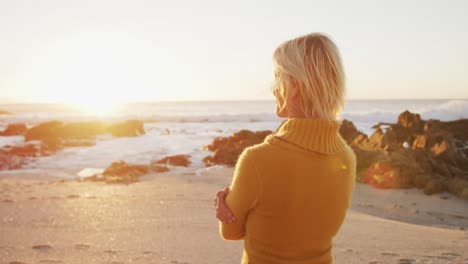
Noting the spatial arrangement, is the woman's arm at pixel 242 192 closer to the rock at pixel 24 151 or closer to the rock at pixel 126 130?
the rock at pixel 24 151

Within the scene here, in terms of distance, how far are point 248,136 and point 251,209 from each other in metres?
13.5

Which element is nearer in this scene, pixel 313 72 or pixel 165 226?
pixel 313 72

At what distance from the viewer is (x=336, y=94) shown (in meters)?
1.52

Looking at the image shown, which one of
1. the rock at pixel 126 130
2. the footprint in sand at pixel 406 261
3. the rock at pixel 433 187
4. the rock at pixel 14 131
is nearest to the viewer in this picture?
the footprint in sand at pixel 406 261

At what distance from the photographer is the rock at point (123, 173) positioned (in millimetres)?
9039

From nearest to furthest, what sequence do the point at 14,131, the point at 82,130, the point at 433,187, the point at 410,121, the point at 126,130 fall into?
the point at 433,187 → the point at 410,121 → the point at 82,130 → the point at 14,131 → the point at 126,130

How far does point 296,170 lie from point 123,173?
864cm

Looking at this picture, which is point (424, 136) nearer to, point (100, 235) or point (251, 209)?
point (100, 235)

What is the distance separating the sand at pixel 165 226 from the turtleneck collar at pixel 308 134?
9.63 ft

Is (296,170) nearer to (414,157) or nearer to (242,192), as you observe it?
(242,192)

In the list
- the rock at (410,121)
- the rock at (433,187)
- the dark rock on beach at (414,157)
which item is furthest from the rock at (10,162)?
the rock at (410,121)

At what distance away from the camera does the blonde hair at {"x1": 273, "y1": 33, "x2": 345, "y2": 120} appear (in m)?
1.46

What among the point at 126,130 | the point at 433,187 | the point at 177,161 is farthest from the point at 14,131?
the point at 433,187

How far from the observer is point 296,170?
4.84 feet
